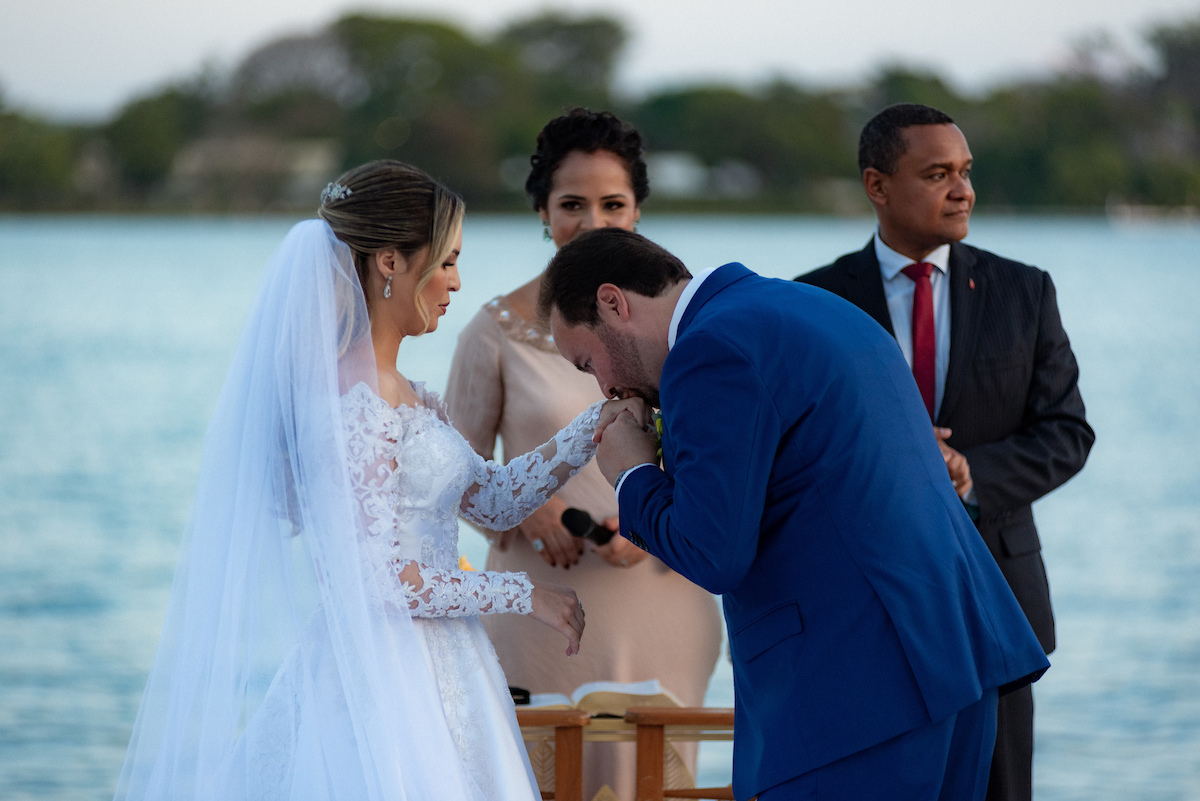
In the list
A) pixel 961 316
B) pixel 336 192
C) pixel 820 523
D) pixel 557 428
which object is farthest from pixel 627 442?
pixel 961 316

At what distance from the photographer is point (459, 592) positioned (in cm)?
248

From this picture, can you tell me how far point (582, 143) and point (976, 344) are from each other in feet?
3.86

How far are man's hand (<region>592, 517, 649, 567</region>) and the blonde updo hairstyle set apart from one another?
1.01 m

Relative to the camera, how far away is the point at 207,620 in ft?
8.11

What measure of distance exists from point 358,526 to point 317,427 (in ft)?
0.68

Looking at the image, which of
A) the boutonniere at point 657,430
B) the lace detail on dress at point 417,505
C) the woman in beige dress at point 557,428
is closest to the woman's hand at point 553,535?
the woman in beige dress at point 557,428

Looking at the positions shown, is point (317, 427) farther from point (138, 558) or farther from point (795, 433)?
point (138, 558)

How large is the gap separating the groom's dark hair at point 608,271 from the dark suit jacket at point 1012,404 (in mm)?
1029

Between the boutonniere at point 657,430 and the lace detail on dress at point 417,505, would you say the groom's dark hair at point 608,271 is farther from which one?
the lace detail on dress at point 417,505

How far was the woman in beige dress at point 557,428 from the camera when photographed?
338cm

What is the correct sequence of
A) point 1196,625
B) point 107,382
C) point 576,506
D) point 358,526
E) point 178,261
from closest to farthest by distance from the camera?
point 358,526
point 576,506
point 1196,625
point 107,382
point 178,261

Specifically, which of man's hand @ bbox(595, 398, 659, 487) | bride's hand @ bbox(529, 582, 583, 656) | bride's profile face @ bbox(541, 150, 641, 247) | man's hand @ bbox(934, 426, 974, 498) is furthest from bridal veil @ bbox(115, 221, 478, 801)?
man's hand @ bbox(934, 426, 974, 498)

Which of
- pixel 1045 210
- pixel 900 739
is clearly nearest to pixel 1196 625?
pixel 900 739

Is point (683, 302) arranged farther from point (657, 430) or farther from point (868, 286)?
point (868, 286)
